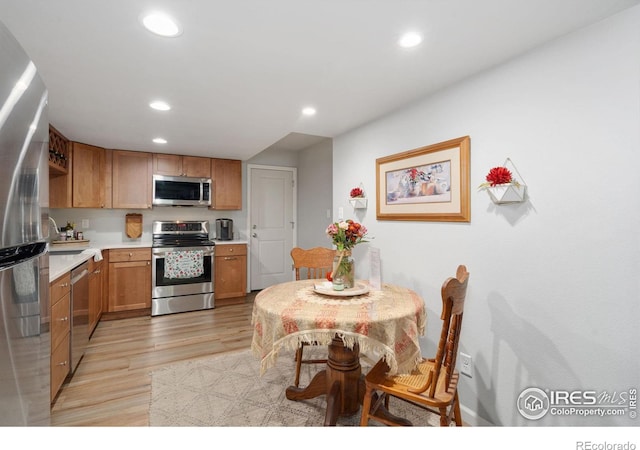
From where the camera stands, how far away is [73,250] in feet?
11.8

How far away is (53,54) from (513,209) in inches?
107

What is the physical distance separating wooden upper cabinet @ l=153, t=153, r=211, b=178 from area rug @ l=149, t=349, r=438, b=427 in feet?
8.84

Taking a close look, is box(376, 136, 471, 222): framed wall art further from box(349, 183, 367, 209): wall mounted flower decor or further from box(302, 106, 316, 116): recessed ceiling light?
box(302, 106, 316, 116): recessed ceiling light

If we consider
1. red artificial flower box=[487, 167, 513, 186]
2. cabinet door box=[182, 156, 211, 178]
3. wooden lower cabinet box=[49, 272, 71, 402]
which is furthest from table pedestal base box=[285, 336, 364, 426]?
cabinet door box=[182, 156, 211, 178]

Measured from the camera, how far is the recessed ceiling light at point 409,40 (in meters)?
1.61

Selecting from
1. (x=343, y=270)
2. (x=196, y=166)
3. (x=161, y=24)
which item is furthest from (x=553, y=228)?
(x=196, y=166)

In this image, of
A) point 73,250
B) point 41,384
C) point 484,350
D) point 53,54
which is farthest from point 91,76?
point 484,350

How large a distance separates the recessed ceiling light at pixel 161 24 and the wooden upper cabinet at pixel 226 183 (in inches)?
128

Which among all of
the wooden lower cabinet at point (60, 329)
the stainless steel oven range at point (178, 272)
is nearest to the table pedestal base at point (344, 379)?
the wooden lower cabinet at point (60, 329)

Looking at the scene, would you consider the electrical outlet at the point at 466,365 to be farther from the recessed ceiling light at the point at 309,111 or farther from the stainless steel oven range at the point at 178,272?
the stainless steel oven range at the point at 178,272

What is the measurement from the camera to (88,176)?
12.9 feet
